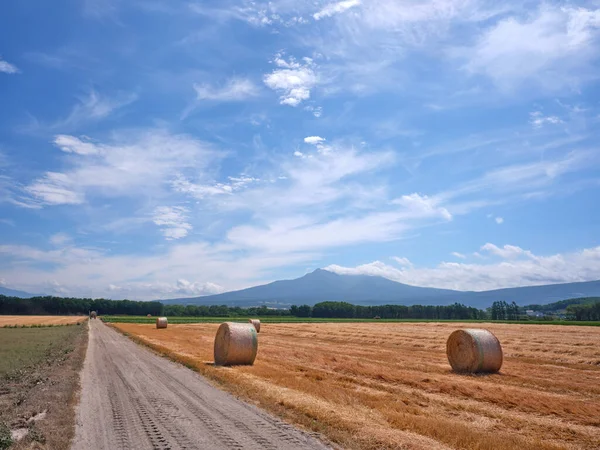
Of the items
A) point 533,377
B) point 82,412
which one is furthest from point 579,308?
point 82,412

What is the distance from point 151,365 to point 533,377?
46.2 feet

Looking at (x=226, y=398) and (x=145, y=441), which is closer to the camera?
(x=145, y=441)

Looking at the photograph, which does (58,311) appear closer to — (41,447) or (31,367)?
(31,367)

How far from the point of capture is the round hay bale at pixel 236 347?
Result: 19.4 metres

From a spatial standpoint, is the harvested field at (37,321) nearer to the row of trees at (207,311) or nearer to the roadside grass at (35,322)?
the roadside grass at (35,322)

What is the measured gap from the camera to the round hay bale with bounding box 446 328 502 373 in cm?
1711

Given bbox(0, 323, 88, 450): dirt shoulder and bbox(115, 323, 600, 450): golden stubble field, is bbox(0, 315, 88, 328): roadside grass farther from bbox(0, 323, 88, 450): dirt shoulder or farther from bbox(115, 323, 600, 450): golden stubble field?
bbox(115, 323, 600, 450): golden stubble field

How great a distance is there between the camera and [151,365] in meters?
18.9

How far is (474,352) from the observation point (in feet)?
56.7

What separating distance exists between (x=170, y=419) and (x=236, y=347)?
9.79 meters

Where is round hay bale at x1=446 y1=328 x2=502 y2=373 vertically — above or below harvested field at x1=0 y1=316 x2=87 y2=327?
above

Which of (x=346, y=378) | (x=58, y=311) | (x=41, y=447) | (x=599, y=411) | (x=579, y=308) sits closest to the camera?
(x=41, y=447)

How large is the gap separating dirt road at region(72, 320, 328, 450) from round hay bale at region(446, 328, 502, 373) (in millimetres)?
9577

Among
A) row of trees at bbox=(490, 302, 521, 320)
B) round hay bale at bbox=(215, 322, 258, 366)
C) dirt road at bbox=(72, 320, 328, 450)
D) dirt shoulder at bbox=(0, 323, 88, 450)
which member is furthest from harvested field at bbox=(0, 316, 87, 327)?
row of trees at bbox=(490, 302, 521, 320)
